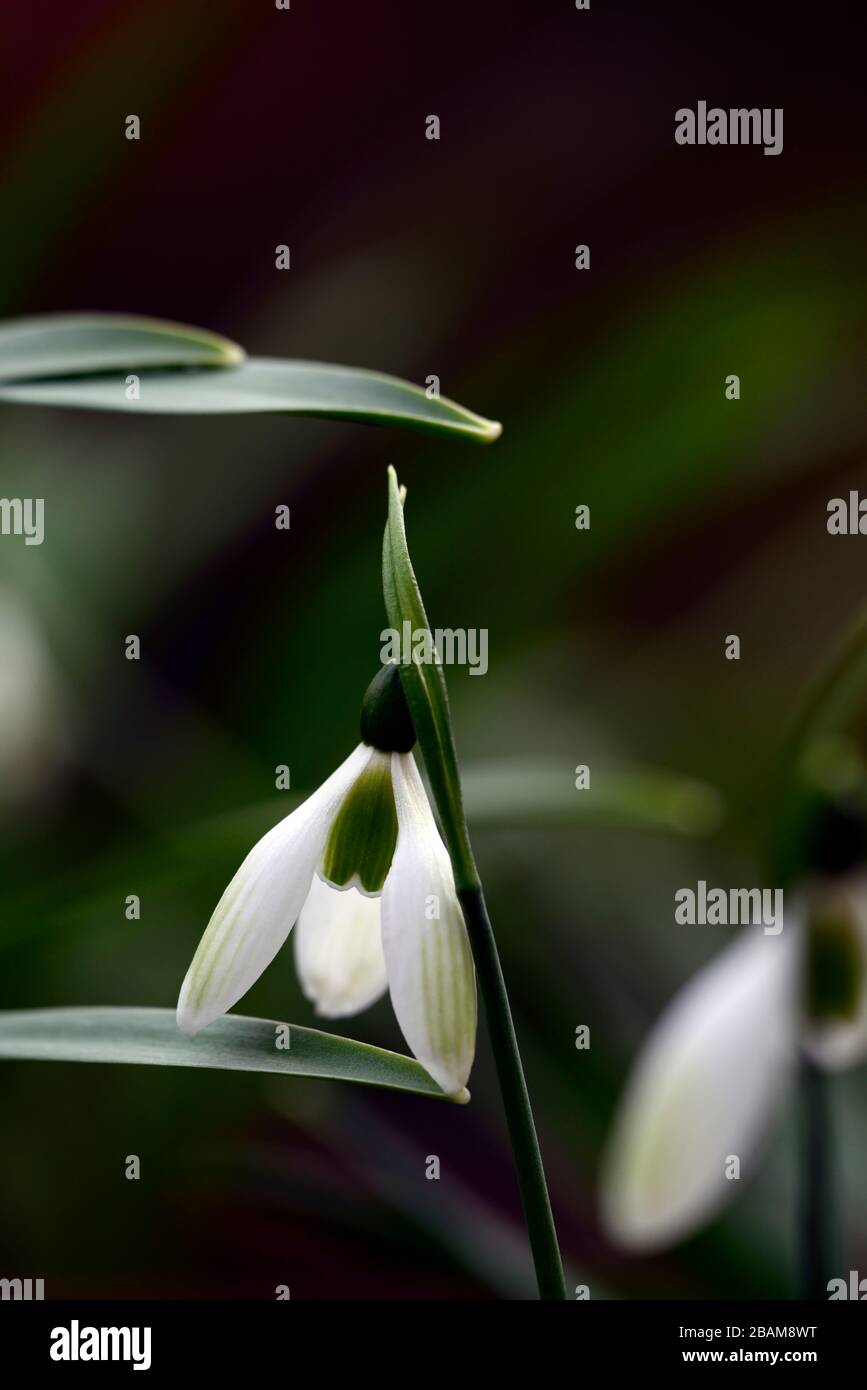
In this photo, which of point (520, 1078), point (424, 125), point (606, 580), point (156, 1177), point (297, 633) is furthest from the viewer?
point (424, 125)

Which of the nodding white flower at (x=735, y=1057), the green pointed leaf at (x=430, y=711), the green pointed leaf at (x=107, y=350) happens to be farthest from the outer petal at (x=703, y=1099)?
the green pointed leaf at (x=107, y=350)

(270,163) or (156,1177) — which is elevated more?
(270,163)

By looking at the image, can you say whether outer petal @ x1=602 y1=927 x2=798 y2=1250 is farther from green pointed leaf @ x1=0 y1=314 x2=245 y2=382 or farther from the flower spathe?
green pointed leaf @ x1=0 y1=314 x2=245 y2=382

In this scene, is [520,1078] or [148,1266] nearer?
[520,1078]

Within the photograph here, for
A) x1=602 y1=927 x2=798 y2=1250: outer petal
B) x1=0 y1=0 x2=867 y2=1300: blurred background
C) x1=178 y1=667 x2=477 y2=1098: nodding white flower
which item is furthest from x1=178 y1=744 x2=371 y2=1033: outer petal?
x1=0 y1=0 x2=867 y2=1300: blurred background

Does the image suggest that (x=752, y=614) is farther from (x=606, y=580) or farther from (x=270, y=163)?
(x=270, y=163)
